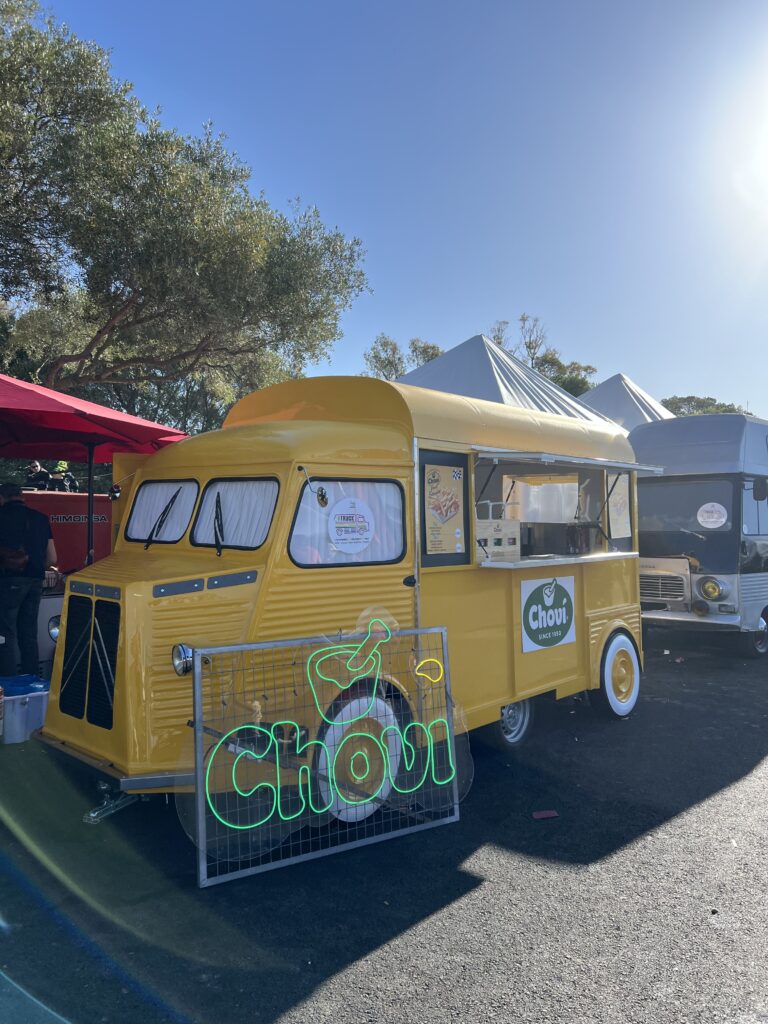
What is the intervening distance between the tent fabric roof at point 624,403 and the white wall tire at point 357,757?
1422cm

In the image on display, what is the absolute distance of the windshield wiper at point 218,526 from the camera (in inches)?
181

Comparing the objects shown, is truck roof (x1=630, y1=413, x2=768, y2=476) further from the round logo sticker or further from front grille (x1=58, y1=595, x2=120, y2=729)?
front grille (x1=58, y1=595, x2=120, y2=729)

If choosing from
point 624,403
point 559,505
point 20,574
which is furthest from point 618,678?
point 624,403

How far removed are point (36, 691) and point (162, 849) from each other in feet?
6.43

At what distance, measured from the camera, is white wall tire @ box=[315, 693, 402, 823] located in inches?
161

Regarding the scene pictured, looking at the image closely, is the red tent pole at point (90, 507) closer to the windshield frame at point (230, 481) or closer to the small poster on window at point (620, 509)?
the windshield frame at point (230, 481)

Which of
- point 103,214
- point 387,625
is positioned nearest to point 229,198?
point 103,214

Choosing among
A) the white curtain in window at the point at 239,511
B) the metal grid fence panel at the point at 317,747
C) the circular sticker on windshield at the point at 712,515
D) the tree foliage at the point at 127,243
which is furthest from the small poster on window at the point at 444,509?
the tree foliage at the point at 127,243

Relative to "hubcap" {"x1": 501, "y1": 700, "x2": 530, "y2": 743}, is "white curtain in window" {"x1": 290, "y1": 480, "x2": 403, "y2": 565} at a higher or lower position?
higher

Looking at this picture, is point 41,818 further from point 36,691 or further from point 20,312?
point 20,312

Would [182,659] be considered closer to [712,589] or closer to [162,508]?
[162,508]

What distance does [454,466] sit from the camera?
17.1 ft

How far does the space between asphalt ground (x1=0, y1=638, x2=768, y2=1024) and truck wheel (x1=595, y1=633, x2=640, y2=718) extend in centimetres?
139

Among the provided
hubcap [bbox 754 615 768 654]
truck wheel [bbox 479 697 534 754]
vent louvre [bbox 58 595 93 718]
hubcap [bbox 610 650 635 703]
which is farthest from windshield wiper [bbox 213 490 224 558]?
hubcap [bbox 754 615 768 654]
